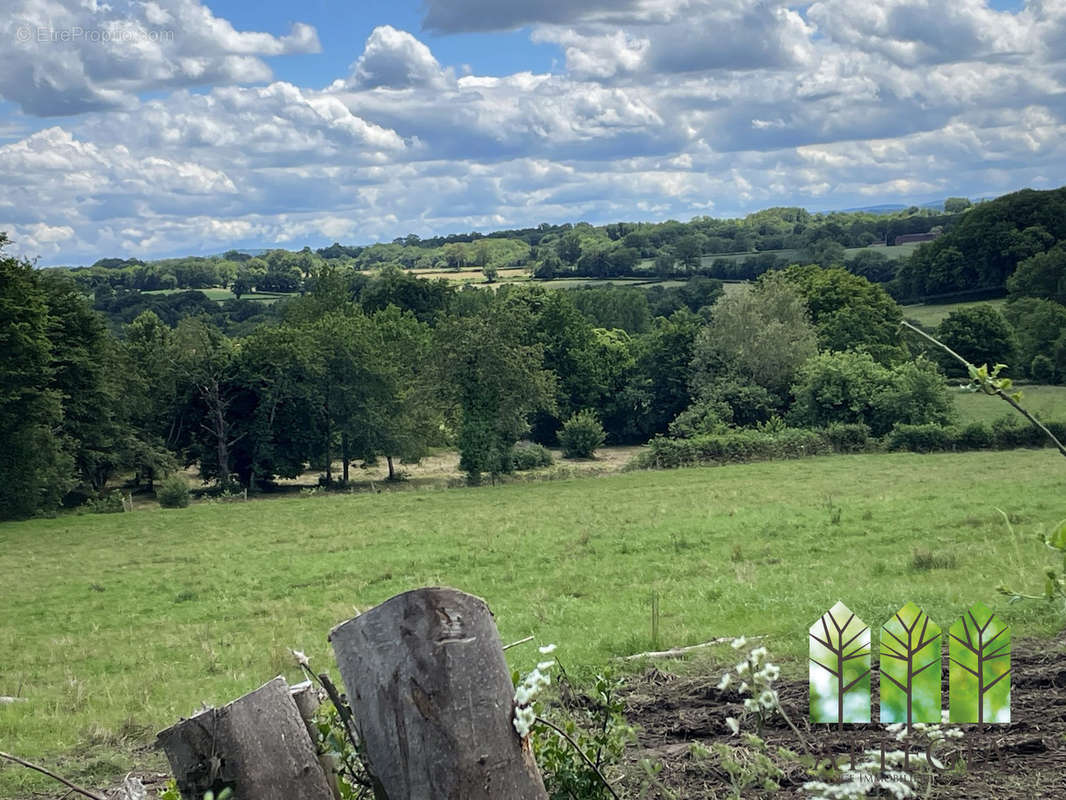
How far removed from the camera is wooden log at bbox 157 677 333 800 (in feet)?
13.1

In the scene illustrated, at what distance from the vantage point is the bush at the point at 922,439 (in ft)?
149

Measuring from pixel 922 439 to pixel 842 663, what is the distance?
1779 inches

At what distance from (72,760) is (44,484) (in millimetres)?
35520

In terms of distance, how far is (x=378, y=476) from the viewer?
6128 cm

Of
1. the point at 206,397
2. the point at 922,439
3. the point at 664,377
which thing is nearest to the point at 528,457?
the point at 206,397

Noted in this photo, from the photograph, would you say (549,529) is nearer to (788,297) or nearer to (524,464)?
Result: (524,464)

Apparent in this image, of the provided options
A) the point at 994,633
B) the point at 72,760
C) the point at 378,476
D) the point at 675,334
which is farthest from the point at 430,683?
the point at 675,334

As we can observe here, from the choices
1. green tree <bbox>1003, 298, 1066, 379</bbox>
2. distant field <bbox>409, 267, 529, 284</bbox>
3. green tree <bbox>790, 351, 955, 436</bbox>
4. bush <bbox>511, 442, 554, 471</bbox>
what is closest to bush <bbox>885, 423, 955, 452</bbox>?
green tree <bbox>790, 351, 955, 436</bbox>

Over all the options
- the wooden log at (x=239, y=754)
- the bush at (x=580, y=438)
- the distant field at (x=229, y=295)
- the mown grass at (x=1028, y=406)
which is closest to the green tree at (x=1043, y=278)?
the mown grass at (x=1028, y=406)

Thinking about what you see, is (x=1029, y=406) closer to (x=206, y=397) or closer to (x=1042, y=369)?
(x=1042, y=369)

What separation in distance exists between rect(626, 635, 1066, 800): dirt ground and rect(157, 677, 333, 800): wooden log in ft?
5.63

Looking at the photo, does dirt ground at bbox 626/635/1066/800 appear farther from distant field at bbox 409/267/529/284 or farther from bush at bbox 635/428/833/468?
distant field at bbox 409/267/529/284

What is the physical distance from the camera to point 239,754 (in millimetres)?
4023

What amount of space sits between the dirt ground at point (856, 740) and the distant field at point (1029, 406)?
42.3 metres
